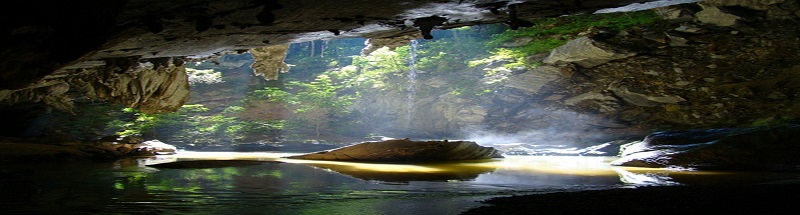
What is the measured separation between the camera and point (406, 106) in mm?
21375

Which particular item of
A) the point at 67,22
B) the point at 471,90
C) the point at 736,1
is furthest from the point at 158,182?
the point at 471,90

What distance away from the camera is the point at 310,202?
3.00 metres

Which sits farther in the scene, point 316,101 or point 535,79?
point 316,101

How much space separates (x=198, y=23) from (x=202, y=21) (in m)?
0.04

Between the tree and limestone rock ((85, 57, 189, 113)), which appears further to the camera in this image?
the tree

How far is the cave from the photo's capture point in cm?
330

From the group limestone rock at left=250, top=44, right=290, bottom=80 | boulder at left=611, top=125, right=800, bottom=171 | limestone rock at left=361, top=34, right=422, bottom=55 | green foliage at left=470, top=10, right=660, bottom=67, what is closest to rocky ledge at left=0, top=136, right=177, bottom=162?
limestone rock at left=250, top=44, right=290, bottom=80

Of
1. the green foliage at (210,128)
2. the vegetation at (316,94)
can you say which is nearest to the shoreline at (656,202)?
the vegetation at (316,94)

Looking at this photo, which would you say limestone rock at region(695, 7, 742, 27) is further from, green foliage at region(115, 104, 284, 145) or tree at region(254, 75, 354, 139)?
green foliage at region(115, 104, 284, 145)

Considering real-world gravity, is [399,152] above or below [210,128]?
below

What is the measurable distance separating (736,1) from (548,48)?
17.8 ft

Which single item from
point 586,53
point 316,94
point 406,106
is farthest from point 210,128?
point 586,53

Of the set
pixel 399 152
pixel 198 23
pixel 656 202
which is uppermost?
pixel 198 23

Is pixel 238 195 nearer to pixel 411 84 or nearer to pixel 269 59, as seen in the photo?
pixel 269 59
